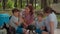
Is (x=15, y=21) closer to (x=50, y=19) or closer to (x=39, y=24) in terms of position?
(x=39, y=24)

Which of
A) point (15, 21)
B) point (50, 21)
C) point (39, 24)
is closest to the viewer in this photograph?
point (50, 21)

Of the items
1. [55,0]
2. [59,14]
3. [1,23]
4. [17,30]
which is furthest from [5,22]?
[55,0]

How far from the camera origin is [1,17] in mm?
6195

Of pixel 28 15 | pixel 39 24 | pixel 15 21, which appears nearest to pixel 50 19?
pixel 39 24

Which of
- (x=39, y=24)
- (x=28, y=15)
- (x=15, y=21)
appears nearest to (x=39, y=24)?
(x=39, y=24)

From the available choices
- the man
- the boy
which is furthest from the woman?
the man

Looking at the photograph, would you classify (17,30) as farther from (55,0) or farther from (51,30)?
(55,0)

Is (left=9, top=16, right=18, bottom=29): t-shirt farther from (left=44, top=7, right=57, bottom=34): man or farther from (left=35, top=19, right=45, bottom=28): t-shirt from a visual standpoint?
(left=44, top=7, right=57, bottom=34): man

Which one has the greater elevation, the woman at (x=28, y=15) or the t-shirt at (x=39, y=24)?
the woman at (x=28, y=15)

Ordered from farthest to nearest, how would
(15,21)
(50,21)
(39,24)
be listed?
(15,21) → (39,24) → (50,21)

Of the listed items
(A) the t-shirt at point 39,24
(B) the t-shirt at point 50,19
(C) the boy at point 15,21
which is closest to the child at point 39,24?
(A) the t-shirt at point 39,24

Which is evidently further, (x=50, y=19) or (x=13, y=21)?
(x=13, y=21)

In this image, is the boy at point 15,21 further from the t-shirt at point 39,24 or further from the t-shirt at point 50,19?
the t-shirt at point 50,19

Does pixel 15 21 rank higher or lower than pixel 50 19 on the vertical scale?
lower
